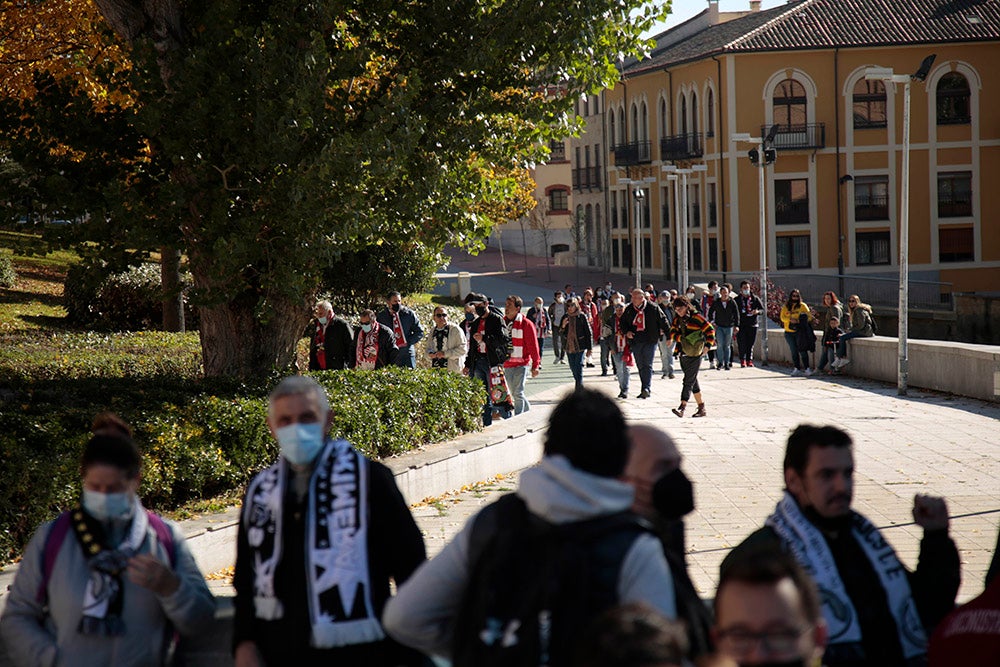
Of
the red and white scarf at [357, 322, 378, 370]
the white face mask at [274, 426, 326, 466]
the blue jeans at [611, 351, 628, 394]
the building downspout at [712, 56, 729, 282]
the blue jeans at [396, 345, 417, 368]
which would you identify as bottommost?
the blue jeans at [611, 351, 628, 394]

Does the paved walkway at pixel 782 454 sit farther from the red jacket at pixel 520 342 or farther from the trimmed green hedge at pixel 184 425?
the trimmed green hedge at pixel 184 425

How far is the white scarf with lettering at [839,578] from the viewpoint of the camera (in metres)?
3.92

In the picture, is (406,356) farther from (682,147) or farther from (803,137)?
(682,147)

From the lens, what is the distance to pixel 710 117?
60.5 meters

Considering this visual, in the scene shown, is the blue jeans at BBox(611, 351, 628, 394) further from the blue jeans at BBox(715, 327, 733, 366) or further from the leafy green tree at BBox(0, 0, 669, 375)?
the leafy green tree at BBox(0, 0, 669, 375)

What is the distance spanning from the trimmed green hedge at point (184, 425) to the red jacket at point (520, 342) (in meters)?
2.72

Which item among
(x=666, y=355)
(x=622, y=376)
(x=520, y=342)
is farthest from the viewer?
(x=666, y=355)

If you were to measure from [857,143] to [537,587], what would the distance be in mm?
58289

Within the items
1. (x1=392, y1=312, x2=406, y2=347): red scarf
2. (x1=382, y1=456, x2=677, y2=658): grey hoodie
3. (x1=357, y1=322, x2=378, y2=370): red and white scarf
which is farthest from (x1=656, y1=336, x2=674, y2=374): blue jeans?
(x1=382, y1=456, x2=677, y2=658): grey hoodie

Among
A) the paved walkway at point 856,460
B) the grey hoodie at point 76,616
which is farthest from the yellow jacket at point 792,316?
the grey hoodie at point 76,616

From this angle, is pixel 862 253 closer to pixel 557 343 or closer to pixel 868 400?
pixel 557 343

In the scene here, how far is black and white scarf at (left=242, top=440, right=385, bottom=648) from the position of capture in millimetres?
3908

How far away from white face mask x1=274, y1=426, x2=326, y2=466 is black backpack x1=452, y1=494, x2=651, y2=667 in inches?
41.0

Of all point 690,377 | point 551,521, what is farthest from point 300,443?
point 690,377
